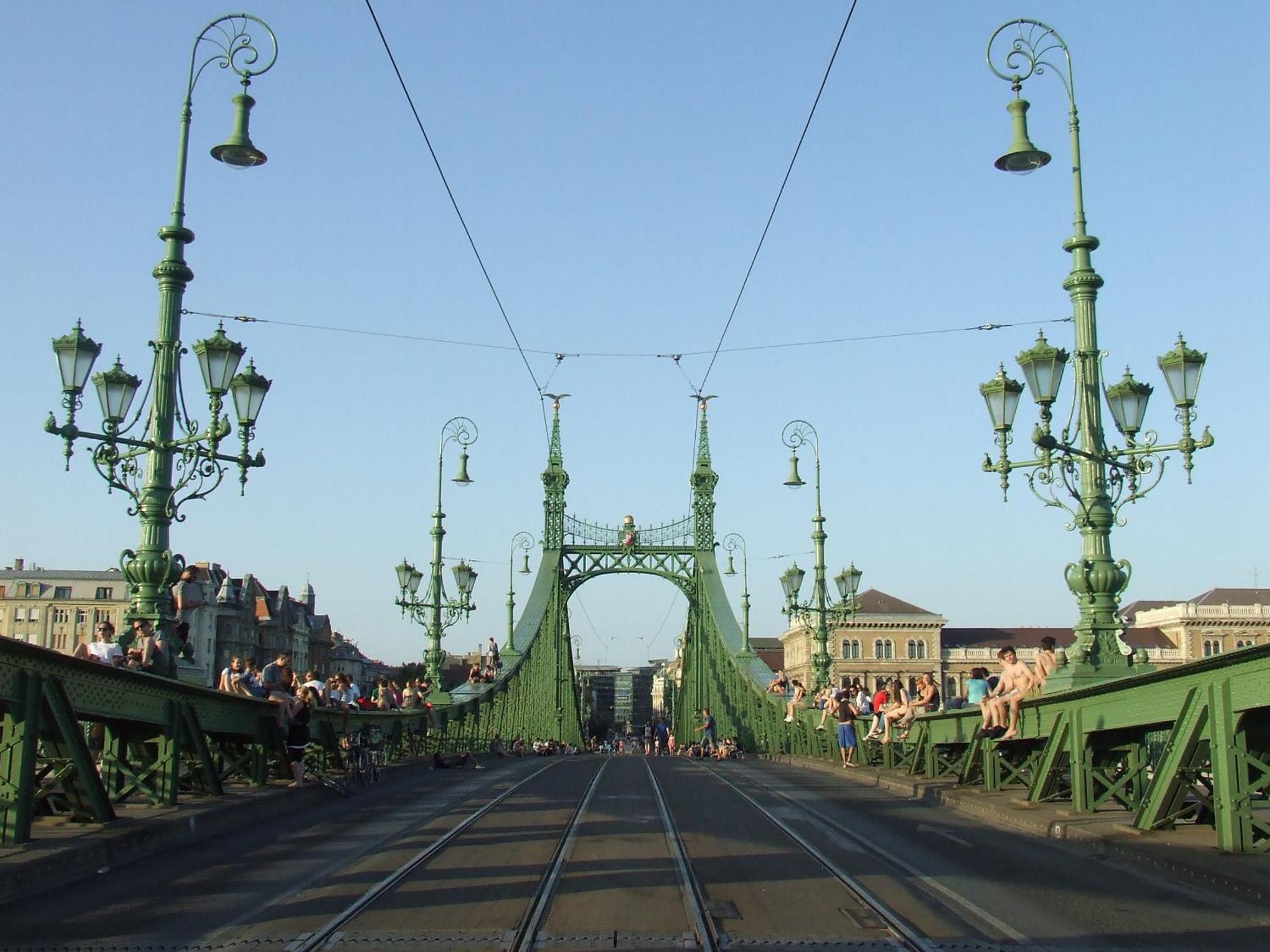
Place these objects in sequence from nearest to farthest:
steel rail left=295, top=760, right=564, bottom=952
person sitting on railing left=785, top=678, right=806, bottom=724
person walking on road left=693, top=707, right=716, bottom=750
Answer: steel rail left=295, top=760, right=564, bottom=952, person sitting on railing left=785, top=678, right=806, bottom=724, person walking on road left=693, top=707, right=716, bottom=750

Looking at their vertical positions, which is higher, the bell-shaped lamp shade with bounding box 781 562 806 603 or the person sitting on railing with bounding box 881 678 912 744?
the bell-shaped lamp shade with bounding box 781 562 806 603

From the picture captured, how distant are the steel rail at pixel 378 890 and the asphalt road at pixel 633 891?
3.3 inches

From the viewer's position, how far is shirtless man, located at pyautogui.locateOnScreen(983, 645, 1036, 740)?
1435 cm

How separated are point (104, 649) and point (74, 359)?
9.96 ft

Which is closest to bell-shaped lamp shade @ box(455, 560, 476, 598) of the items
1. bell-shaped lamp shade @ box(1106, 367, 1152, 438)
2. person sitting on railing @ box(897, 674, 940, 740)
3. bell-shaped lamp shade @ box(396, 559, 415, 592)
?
bell-shaped lamp shade @ box(396, 559, 415, 592)

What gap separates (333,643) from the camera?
443ft

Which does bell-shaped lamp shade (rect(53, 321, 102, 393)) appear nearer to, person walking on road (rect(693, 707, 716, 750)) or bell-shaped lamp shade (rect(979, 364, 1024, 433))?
bell-shaped lamp shade (rect(979, 364, 1024, 433))

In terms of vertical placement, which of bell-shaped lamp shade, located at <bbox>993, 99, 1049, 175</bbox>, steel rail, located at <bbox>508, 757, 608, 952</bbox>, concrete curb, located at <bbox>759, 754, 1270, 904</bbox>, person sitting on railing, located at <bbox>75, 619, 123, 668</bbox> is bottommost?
steel rail, located at <bbox>508, 757, 608, 952</bbox>

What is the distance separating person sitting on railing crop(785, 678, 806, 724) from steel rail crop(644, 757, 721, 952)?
18.1 metres

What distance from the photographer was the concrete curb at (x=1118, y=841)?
28.2ft

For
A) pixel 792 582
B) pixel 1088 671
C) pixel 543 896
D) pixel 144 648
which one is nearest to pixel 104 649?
pixel 144 648

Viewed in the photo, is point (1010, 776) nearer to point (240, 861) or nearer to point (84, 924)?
point (240, 861)

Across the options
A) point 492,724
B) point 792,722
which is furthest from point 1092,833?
point 492,724

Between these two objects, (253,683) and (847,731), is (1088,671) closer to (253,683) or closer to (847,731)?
(253,683)
